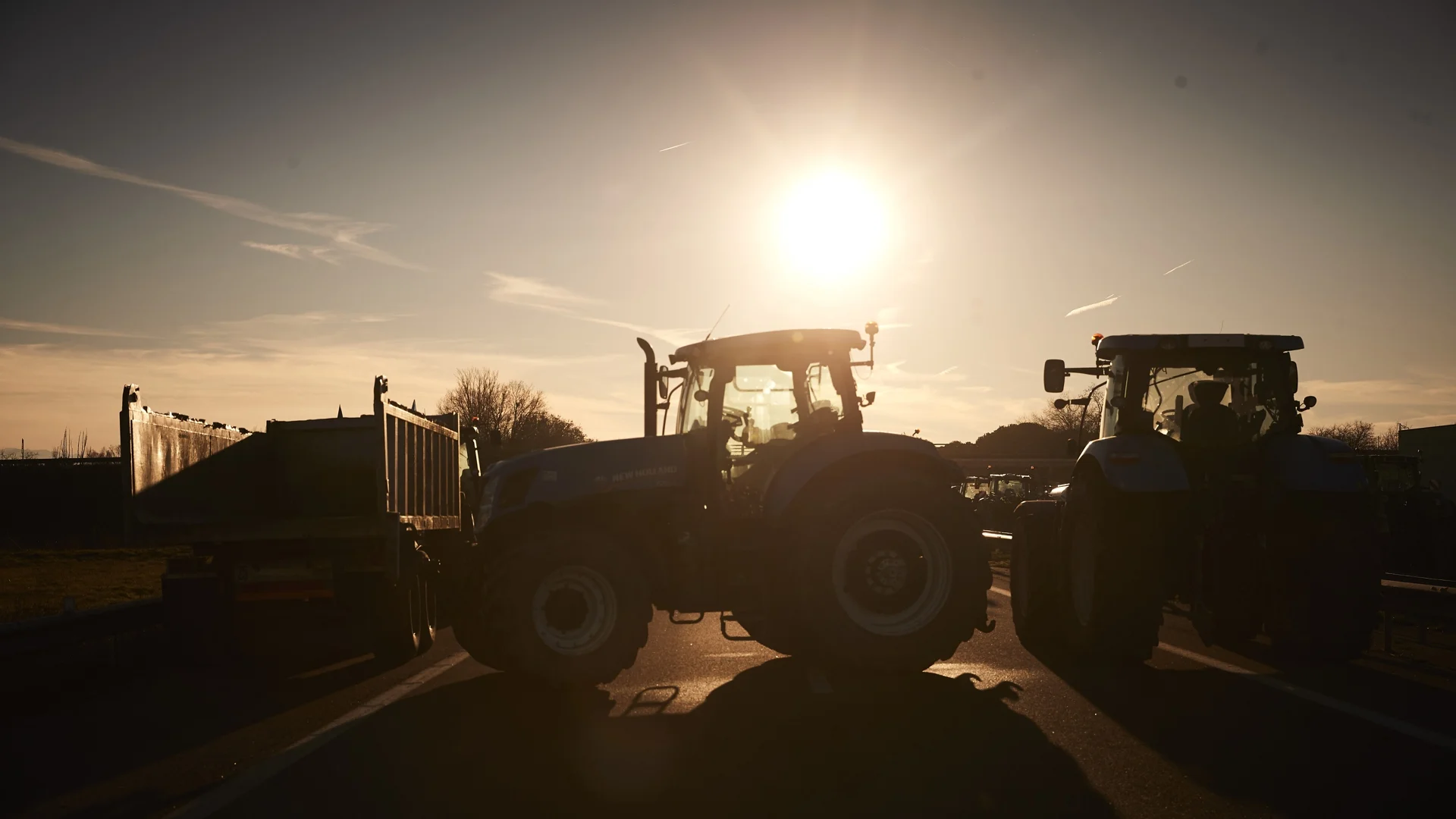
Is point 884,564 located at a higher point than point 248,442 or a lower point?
lower

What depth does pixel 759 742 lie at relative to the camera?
22.1ft

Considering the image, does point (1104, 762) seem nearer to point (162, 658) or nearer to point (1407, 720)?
point (1407, 720)

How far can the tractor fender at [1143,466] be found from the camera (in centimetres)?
885

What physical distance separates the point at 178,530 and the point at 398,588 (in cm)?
201

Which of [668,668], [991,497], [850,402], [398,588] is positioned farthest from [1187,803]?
[991,497]

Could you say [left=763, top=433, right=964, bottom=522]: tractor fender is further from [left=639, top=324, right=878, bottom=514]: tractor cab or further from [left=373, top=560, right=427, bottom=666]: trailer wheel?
[left=373, top=560, right=427, bottom=666]: trailer wheel

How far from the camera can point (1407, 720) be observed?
279 inches

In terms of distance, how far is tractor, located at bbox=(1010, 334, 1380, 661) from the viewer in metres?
8.48

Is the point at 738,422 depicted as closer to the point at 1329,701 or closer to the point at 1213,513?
the point at 1213,513

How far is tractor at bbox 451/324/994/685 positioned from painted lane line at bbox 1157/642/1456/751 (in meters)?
2.21

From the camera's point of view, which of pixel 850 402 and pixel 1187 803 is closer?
pixel 1187 803

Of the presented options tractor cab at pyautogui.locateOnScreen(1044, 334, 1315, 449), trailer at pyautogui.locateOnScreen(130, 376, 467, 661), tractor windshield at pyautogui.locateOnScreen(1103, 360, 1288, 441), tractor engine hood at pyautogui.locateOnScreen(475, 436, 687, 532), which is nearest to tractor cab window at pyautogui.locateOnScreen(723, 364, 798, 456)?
tractor engine hood at pyautogui.locateOnScreen(475, 436, 687, 532)

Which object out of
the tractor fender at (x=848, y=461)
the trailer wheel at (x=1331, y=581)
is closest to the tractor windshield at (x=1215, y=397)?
the trailer wheel at (x=1331, y=581)

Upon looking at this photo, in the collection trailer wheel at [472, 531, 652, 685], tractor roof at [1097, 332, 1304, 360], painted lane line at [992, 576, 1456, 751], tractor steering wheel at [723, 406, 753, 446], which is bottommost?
painted lane line at [992, 576, 1456, 751]
